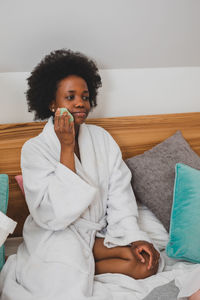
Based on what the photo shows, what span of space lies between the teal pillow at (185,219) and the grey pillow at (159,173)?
103 millimetres

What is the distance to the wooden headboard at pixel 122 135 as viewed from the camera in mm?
1597

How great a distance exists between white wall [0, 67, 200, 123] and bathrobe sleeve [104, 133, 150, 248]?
1.16ft

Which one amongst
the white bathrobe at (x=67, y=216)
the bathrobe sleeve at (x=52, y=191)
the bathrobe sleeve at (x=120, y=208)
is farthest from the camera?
the bathrobe sleeve at (x=120, y=208)

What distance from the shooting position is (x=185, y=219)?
133cm

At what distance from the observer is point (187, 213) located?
4.38 ft

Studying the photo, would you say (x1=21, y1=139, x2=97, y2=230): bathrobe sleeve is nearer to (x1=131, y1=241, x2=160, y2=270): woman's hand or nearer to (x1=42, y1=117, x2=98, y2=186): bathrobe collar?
(x1=42, y1=117, x2=98, y2=186): bathrobe collar

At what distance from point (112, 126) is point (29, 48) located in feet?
1.97

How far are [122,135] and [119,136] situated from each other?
2 cm

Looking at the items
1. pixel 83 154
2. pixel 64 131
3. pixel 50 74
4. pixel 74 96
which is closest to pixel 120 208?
pixel 83 154

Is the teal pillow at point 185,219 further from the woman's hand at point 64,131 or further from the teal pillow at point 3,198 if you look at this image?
the teal pillow at point 3,198

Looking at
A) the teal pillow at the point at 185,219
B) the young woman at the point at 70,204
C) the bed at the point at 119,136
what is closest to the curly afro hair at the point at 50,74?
the young woman at the point at 70,204

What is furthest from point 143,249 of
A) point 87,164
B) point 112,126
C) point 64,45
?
point 64,45

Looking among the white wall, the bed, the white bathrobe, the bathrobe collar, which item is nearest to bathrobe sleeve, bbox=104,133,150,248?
the white bathrobe

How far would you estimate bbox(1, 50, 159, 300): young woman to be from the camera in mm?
1151
